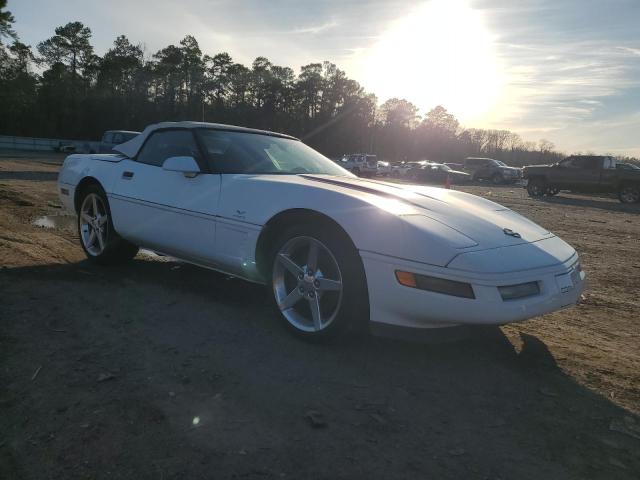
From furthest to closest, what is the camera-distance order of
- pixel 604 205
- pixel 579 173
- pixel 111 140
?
1. pixel 111 140
2. pixel 579 173
3. pixel 604 205

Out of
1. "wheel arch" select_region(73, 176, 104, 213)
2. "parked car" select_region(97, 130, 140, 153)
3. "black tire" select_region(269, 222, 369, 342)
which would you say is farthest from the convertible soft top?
"parked car" select_region(97, 130, 140, 153)

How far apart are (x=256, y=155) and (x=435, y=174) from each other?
3249cm

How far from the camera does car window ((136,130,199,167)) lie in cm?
407

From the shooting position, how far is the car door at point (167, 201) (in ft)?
11.9

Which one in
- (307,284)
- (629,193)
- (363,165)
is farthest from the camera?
(363,165)

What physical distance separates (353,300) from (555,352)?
54.9 inches

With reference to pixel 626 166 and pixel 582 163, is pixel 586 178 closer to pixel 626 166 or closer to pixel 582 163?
pixel 582 163

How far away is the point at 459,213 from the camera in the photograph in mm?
3094

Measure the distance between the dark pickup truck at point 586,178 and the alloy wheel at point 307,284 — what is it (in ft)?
68.6

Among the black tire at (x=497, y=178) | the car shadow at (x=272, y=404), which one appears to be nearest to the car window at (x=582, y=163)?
the black tire at (x=497, y=178)

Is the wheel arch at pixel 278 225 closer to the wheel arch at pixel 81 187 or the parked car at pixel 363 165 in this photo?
the wheel arch at pixel 81 187

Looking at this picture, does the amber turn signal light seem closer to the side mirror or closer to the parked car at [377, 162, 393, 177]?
the side mirror

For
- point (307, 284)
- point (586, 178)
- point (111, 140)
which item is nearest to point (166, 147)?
point (307, 284)

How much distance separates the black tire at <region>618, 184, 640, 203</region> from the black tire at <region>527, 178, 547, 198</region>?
3.19 m
